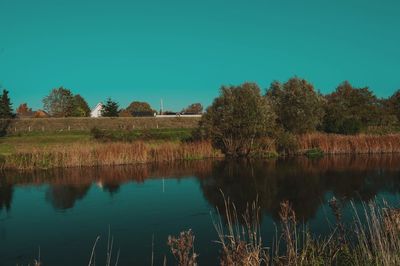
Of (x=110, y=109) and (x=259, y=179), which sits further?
(x=110, y=109)

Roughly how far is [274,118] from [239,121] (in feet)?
10.9

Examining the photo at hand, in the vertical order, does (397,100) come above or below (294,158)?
above

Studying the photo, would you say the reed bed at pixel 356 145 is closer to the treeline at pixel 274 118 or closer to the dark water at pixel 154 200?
the treeline at pixel 274 118

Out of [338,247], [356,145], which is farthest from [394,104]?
[338,247]

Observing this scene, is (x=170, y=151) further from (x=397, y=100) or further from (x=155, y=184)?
(x=397, y=100)

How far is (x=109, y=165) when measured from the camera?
28094 millimetres

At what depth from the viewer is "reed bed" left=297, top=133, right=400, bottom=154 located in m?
33.7

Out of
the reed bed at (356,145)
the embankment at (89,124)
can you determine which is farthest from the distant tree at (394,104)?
the embankment at (89,124)

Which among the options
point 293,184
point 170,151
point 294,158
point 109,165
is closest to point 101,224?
point 293,184

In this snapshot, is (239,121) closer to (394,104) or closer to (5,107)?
(394,104)

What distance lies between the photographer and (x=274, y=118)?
33500 mm

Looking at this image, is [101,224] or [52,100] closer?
[101,224]

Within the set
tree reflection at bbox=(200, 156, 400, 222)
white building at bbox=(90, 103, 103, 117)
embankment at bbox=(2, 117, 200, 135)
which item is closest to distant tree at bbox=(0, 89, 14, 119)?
embankment at bbox=(2, 117, 200, 135)

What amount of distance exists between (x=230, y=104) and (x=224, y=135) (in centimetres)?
255
